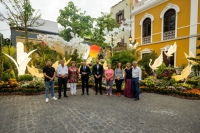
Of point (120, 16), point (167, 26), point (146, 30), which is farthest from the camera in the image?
point (120, 16)

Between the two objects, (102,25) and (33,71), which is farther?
(102,25)

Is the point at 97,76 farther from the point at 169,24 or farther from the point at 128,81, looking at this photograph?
the point at 169,24

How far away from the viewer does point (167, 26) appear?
14.7 m

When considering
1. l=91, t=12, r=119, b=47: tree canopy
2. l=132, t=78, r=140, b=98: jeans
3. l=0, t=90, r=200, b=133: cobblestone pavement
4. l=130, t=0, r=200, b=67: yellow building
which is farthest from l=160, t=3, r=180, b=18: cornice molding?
l=0, t=90, r=200, b=133: cobblestone pavement

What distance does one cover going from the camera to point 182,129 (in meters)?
3.32

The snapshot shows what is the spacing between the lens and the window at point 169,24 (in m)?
A: 14.1

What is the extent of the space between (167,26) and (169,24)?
283 mm

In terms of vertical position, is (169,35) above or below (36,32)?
below

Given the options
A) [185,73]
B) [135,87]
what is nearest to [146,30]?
[185,73]

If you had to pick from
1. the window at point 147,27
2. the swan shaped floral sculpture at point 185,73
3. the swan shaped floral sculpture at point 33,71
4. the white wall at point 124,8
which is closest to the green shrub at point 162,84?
the swan shaped floral sculpture at point 185,73

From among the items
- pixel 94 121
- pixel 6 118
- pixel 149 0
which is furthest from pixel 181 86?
pixel 149 0

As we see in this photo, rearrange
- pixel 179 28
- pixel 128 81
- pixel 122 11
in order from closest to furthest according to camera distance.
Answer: pixel 128 81 < pixel 179 28 < pixel 122 11

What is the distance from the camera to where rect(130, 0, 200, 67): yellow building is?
12.4 metres

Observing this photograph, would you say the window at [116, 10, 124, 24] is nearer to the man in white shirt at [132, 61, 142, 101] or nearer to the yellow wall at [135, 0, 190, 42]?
the yellow wall at [135, 0, 190, 42]
